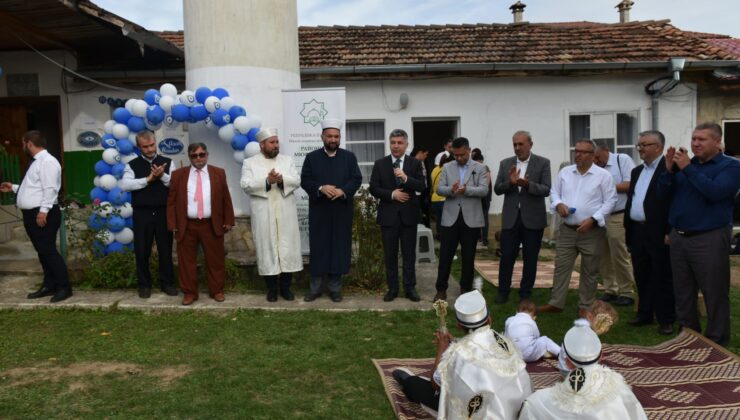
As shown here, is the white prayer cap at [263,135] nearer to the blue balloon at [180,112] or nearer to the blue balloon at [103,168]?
the blue balloon at [180,112]

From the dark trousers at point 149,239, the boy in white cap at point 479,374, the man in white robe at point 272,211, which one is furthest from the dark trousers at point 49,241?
the boy in white cap at point 479,374

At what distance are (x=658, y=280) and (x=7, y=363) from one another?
5.89m

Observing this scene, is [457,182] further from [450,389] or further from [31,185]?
[31,185]

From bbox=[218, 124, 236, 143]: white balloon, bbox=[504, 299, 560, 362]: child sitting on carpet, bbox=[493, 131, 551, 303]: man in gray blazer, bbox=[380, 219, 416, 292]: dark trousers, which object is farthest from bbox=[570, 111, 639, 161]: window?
bbox=[504, 299, 560, 362]: child sitting on carpet

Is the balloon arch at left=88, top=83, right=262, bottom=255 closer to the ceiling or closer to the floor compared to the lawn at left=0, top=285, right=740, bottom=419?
closer to the ceiling

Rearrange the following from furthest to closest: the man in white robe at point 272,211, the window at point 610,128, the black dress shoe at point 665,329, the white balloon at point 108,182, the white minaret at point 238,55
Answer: the window at point 610,128, the white minaret at point 238,55, the white balloon at point 108,182, the man in white robe at point 272,211, the black dress shoe at point 665,329

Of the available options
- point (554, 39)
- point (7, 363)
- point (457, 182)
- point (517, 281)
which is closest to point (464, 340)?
point (457, 182)

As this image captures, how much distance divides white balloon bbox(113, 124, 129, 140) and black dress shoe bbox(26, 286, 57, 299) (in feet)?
6.55

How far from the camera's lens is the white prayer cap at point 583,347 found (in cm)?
270

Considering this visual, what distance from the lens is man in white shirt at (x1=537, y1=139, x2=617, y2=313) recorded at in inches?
240

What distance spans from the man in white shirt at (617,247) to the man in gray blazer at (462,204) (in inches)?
59.7

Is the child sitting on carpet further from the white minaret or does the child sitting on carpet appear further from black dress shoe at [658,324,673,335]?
the white minaret

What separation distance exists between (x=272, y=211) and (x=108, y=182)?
7.47 feet

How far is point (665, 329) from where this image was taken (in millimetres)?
5691
